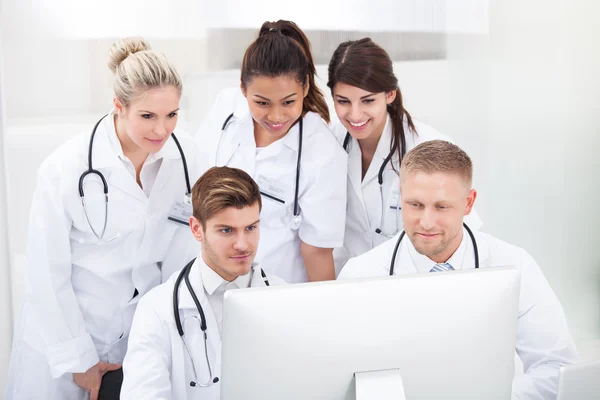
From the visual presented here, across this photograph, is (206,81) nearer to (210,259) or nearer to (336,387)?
(210,259)

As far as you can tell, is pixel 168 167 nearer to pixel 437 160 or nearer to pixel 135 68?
pixel 135 68

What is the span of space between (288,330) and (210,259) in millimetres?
940

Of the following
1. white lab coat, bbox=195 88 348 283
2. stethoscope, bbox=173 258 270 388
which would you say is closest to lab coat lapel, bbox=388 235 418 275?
white lab coat, bbox=195 88 348 283

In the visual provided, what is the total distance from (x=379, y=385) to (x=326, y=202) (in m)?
1.22

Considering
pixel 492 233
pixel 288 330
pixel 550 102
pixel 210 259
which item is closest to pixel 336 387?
pixel 288 330

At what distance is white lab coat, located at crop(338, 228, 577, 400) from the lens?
229cm

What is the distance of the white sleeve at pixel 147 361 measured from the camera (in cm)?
188

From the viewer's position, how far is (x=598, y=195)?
9.78 ft

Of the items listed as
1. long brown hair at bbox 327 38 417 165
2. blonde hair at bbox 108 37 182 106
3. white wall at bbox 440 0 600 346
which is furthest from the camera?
white wall at bbox 440 0 600 346

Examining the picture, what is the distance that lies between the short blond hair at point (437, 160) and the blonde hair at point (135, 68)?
831 mm

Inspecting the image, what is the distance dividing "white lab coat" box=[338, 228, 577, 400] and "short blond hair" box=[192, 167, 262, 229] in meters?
0.49

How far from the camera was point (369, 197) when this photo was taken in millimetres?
2514

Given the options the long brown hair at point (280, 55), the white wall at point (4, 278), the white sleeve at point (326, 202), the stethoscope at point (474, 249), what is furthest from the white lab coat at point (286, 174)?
the white wall at point (4, 278)

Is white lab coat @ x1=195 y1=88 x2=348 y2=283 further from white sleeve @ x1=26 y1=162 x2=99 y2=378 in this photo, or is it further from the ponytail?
white sleeve @ x1=26 y1=162 x2=99 y2=378
